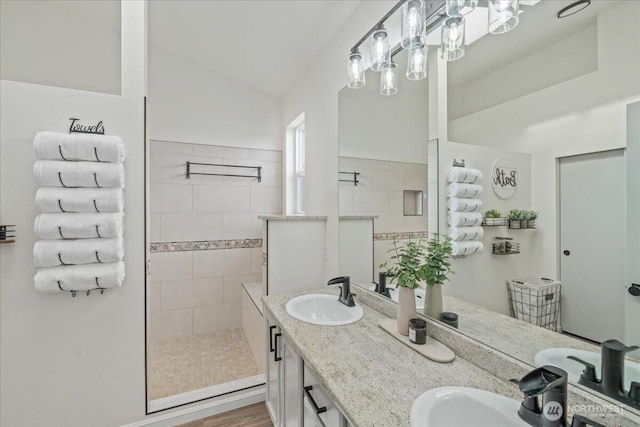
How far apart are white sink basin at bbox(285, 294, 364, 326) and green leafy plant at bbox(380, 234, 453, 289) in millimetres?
484

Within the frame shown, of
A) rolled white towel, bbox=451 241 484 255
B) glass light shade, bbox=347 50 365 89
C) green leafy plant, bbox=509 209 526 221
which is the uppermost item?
glass light shade, bbox=347 50 365 89

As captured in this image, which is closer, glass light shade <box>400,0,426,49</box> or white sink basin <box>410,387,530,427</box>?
white sink basin <box>410,387,530,427</box>

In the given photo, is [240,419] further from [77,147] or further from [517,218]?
[517,218]

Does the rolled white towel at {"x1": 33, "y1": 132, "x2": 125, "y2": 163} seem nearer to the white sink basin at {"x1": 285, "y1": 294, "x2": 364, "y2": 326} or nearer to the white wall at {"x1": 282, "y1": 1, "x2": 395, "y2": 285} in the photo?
the white sink basin at {"x1": 285, "y1": 294, "x2": 364, "y2": 326}

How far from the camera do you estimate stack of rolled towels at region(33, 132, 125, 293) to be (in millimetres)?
1421

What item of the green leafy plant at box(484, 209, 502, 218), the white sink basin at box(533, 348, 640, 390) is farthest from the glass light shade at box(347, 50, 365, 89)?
the white sink basin at box(533, 348, 640, 390)

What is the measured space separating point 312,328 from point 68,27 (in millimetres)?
3474

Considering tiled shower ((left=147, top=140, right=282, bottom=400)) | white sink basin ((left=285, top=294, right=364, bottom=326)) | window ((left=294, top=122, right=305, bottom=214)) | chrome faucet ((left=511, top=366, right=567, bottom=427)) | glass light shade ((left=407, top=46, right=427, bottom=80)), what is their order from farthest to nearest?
window ((left=294, top=122, right=305, bottom=214))
tiled shower ((left=147, top=140, right=282, bottom=400))
white sink basin ((left=285, top=294, right=364, bottom=326))
glass light shade ((left=407, top=46, right=427, bottom=80))
chrome faucet ((left=511, top=366, right=567, bottom=427))

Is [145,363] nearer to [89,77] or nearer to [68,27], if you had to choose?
[89,77]

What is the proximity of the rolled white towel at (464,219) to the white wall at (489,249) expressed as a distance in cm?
4

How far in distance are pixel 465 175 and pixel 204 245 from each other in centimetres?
293

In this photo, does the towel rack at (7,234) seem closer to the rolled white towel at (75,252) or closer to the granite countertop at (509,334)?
the rolled white towel at (75,252)

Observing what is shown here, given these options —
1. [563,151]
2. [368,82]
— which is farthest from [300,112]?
[563,151]

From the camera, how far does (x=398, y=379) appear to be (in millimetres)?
953
